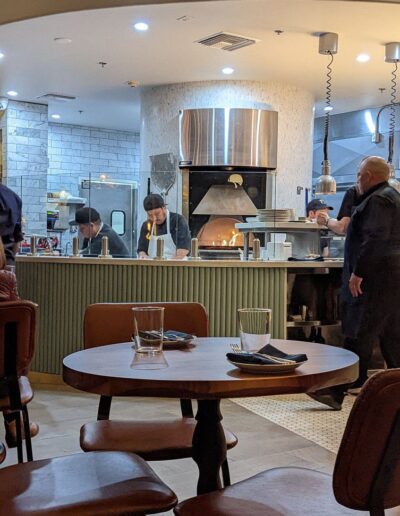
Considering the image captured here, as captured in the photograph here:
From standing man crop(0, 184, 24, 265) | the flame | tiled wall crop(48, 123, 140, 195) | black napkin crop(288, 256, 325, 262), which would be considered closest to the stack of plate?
black napkin crop(288, 256, 325, 262)

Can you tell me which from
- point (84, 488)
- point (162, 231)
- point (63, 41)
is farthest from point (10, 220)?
point (84, 488)

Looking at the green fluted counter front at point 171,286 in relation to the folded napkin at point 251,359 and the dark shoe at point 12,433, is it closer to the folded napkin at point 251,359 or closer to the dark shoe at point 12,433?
the dark shoe at point 12,433

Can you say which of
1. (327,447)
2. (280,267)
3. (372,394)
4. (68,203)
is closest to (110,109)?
(68,203)

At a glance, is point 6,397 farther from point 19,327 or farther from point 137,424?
point 137,424

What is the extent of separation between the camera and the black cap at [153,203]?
15.1ft

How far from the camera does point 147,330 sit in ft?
6.06

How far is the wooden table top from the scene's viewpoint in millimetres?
1495

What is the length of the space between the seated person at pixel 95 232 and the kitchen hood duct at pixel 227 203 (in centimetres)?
238

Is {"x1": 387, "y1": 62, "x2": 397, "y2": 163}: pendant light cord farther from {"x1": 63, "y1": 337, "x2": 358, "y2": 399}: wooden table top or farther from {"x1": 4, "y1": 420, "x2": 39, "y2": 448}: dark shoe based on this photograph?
{"x1": 63, "y1": 337, "x2": 358, "y2": 399}: wooden table top

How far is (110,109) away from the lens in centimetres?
934

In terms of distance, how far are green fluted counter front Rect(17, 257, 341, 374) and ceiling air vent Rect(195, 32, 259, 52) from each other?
2.37m

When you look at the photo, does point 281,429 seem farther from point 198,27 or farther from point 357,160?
point 357,160

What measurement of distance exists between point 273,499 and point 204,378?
0.34 metres

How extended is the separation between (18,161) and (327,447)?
21.5 feet
